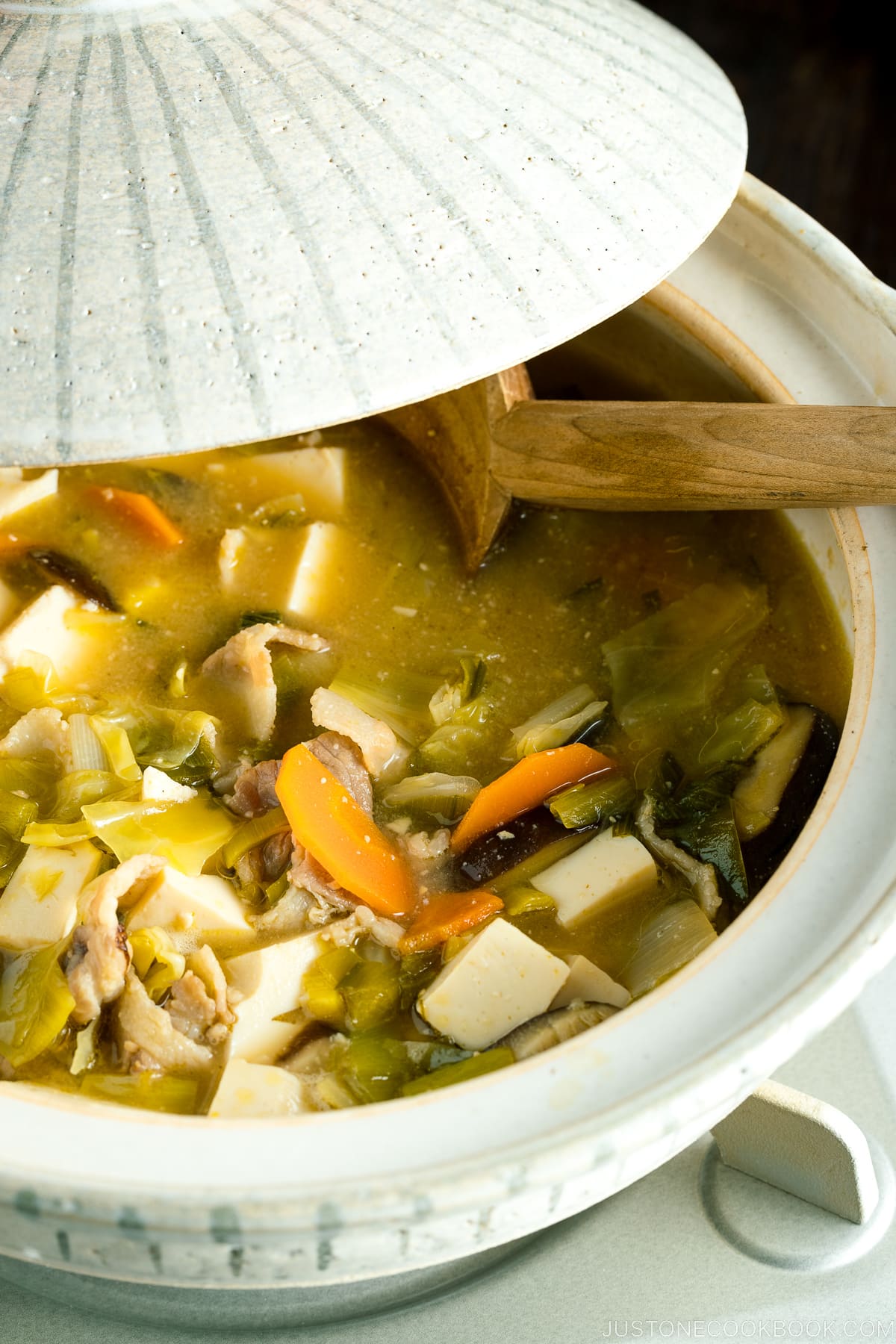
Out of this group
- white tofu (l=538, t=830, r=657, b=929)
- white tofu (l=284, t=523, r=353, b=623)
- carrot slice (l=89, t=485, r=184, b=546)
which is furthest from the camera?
carrot slice (l=89, t=485, r=184, b=546)

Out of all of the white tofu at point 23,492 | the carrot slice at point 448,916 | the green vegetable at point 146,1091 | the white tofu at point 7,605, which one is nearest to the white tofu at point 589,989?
the carrot slice at point 448,916

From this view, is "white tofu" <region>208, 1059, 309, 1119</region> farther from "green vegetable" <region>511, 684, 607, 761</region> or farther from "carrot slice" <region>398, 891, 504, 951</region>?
"green vegetable" <region>511, 684, 607, 761</region>

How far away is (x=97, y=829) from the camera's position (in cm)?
129

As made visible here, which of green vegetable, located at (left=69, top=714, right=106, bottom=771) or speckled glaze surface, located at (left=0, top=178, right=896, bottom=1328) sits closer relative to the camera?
speckled glaze surface, located at (left=0, top=178, right=896, bottom=1328)

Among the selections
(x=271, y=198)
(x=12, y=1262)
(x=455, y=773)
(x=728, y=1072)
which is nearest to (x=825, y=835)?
(x=728, y=1072)

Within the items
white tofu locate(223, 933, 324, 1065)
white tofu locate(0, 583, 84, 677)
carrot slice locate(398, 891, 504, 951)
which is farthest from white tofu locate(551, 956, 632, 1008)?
white tofu locate(0, 583, 84, 677)

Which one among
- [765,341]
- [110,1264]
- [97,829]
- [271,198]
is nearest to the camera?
[110,1264]

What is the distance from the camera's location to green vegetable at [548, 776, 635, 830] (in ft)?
4.44

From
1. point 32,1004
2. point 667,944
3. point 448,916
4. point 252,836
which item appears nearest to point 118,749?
point 252,836

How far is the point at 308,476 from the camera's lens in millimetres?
1757

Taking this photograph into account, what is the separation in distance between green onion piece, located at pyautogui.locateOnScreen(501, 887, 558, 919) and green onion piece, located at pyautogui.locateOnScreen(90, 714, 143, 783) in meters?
0.44

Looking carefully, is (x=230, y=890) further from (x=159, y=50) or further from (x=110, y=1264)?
(x=159, y=50)

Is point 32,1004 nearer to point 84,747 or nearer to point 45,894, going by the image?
point 45,894

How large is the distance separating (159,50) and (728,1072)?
0.95 m
